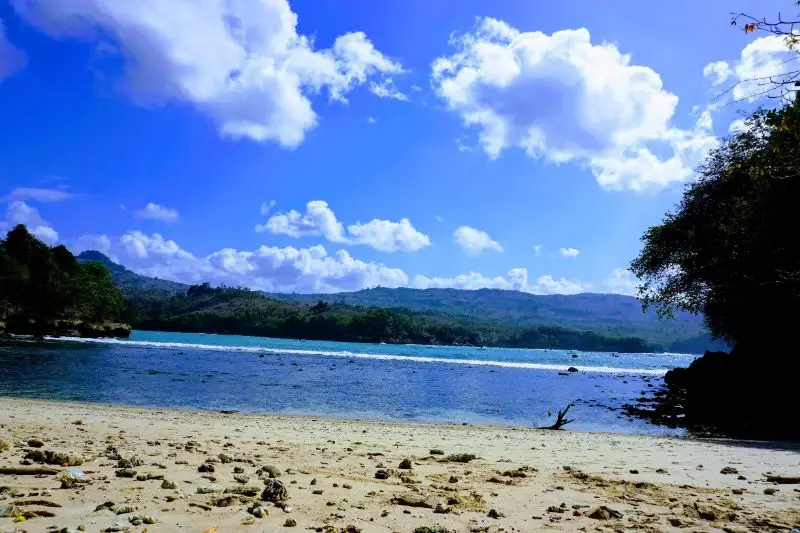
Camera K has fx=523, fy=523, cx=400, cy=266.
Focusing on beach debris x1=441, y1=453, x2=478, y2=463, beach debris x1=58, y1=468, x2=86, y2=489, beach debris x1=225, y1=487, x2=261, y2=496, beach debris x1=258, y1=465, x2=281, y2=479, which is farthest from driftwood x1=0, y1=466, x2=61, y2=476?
beach debris x1=441, y1=453, x2=478, y2=463

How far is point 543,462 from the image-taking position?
38.5 feet

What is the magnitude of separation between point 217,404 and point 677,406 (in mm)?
30222

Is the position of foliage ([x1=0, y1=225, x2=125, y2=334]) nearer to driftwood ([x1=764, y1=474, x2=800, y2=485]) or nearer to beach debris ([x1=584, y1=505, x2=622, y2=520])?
beach debris ([x1=584, y1=505, x2=622, y2=520])

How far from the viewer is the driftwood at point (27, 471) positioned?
7.26m

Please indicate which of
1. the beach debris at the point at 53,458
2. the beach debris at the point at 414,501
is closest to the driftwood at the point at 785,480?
the beach debris at the point at 414,501

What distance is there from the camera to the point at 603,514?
671 cm

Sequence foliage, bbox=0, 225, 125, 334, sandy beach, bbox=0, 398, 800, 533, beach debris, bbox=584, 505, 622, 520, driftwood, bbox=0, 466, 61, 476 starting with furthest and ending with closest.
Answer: foliage, bbox=0, 225, 125, 334 < driftwood, bbox=0, 466, 61, 476 < beach debris, bbox=584, 505, 622, 520 < sandy beach, bbox=0, 398, 800, 533

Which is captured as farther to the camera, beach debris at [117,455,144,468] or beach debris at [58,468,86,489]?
beach debris at [117,455,144,468]

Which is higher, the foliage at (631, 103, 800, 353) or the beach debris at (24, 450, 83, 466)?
the foliage at (631, 103, 800, 353)

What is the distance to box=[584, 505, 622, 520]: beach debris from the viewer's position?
6680 millimetres

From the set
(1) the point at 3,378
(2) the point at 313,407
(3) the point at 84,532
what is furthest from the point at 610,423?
(1) the point at 3,378

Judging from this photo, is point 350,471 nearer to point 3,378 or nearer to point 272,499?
point 272,499

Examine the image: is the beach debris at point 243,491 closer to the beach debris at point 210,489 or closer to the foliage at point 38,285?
the beach debris at point 210,489

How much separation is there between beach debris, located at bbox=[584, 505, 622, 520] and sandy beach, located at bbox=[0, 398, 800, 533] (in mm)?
22
